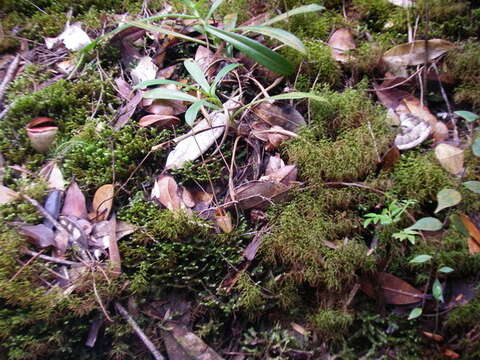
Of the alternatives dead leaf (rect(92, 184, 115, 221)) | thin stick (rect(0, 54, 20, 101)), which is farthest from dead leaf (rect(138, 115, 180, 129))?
thin stick (rect(0, 54, 20, 101))

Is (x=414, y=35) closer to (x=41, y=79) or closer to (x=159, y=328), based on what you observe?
(x=159, y=328)

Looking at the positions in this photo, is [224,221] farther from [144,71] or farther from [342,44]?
[342,44]

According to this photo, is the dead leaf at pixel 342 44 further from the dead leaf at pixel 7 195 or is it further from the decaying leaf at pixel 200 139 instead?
the dead leaf at pixel 7 195

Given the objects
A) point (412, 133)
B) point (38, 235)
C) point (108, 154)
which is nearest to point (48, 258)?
point (38, 235)

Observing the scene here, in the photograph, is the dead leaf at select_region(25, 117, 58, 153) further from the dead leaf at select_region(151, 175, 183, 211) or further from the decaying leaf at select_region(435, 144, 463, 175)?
the decaying leaf at select_region(435, 144, 463, 175)

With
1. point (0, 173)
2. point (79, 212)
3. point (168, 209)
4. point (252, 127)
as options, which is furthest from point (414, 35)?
point (0, 173)
